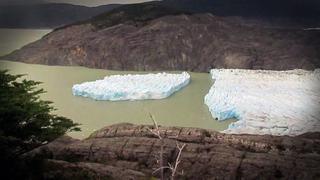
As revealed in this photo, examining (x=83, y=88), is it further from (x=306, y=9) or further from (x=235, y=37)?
(x=306, y=9)

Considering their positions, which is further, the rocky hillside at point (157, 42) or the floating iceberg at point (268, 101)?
the rocky hillside at point (157, 42)

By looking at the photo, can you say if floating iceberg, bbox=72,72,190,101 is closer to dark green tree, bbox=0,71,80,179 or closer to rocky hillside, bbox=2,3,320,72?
rocky hillside, bbox=2,3,320,72

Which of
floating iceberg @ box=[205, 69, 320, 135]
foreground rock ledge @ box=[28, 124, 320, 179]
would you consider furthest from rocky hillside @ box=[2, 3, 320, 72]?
foreground rock ledge @ box=[28, 124, 320, 179]

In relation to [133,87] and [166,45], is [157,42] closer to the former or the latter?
[166,45]

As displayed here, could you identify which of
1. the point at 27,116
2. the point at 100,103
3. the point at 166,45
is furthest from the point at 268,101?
the point at 27,116

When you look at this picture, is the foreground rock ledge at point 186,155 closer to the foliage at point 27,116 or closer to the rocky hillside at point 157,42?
the foliage at point 27,116

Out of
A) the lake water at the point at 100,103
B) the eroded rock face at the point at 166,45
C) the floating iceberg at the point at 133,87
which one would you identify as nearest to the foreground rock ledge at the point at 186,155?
the lake water at the point at 100,103
